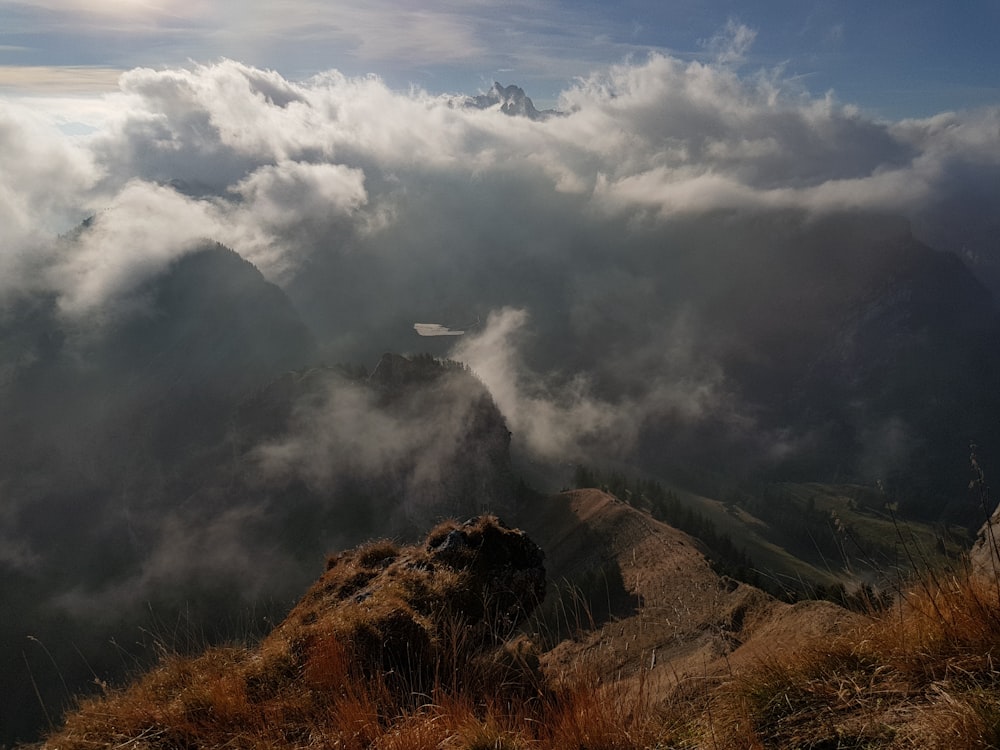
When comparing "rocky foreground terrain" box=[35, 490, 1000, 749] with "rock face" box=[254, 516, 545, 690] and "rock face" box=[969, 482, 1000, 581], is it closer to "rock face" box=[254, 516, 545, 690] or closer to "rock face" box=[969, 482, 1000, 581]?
"rock face" box=[254, 516, 545, 690]

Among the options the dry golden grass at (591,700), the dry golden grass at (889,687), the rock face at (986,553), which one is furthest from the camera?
the rock face at (986,553)

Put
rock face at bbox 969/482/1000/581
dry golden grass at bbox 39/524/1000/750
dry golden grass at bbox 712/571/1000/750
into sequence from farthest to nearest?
rock face at bbox 969/482/1000/581 → dry golden grass at bbox 39/524/1000/750 → dry golden grass at bbox 712/571/1000/750

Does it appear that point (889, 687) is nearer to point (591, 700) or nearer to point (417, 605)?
point (591, 700)

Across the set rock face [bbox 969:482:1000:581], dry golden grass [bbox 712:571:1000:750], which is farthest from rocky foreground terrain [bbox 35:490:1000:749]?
rock face [bbox 969:482:1000:581]

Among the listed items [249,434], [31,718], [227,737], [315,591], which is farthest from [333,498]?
[227,737]

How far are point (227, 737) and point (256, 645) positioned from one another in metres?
5.11

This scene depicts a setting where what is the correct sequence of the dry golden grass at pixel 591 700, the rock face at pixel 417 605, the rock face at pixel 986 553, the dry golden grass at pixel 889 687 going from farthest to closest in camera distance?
the rock face at pixel 417 605
the rock face at pixel 986 553
the dry golden grass at pixel 591 700
the dry golden grass at pixel 889 687

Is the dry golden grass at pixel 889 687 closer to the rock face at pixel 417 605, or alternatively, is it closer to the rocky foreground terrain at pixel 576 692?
the rocky foreground terrain at pixel 576 692

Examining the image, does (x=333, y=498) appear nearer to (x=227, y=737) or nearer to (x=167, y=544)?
(x=167, y=544)

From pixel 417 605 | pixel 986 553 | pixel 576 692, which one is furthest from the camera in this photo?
pixel 417 605

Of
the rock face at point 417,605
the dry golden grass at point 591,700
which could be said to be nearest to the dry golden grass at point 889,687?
the dry golden grass at point 591,700

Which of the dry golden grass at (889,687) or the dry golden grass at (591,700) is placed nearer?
the dry golden grass at (889,687)

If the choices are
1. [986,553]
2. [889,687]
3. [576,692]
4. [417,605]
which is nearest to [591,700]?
[576,692]

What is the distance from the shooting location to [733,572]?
7400 cm
